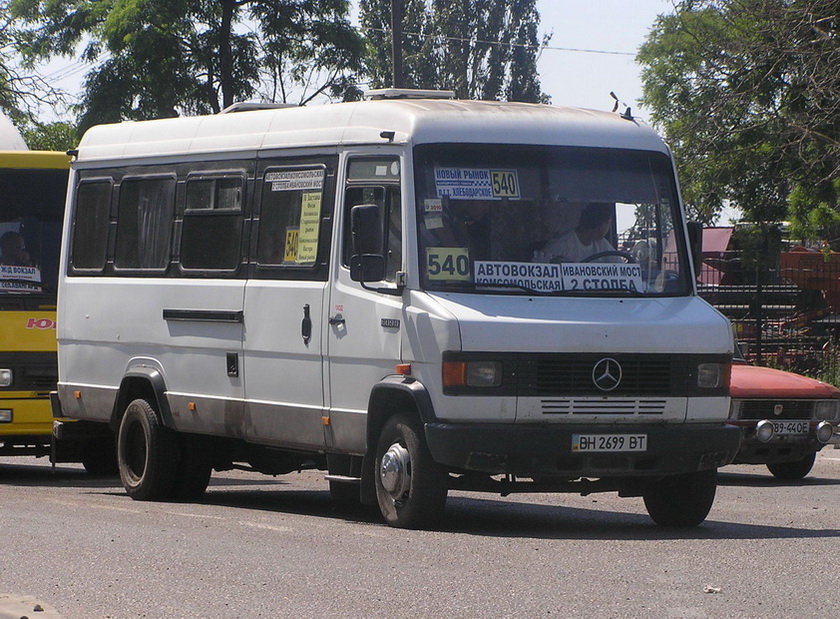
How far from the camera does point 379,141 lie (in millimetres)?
10602

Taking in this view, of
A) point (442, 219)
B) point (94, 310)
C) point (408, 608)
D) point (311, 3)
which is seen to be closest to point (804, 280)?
point (311, 3)

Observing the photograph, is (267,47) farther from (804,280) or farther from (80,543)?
(80,543)

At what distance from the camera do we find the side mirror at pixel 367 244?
33.5ft

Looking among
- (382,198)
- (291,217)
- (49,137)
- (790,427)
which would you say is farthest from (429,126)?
(49,137)

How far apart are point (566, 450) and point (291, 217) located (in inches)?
109

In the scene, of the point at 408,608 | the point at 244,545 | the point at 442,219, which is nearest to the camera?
the point at 408,608

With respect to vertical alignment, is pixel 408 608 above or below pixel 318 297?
below

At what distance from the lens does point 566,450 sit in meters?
9.81

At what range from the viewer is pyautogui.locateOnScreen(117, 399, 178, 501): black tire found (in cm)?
1275

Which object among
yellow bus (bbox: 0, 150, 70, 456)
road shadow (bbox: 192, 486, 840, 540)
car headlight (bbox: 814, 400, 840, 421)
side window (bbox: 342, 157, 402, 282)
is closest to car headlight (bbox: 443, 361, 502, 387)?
side window (bbox: 342, 157, 402, 282)

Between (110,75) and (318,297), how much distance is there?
23.5 metres

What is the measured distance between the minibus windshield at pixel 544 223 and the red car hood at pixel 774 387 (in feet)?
13.7

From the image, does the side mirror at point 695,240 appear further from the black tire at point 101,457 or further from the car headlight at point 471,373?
the black tire at point 101,457

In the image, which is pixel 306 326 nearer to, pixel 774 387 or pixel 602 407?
pixel 602 407
